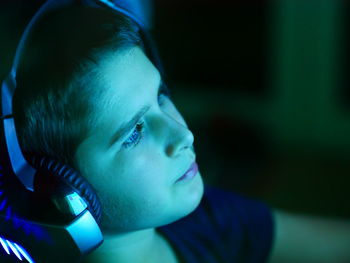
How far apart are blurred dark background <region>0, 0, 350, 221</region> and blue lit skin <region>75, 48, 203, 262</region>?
60cm

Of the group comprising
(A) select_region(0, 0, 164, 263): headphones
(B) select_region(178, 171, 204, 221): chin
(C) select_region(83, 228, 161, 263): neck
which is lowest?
(C) select_region(83, 228, 161, 263): neck

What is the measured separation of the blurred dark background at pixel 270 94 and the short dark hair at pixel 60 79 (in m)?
0.63

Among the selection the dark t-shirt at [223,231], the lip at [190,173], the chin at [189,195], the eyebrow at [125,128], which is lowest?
the dark t-shirt at [223,231]

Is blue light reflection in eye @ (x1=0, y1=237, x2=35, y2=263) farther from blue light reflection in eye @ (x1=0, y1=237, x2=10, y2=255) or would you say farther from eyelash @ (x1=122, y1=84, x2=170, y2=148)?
eyelash @ (x1=122, y1=84, x2=170, y2=148)

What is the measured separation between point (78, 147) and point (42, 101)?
0.20ft

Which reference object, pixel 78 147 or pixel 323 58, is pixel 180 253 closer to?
pixel 78 147

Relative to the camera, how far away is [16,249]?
525mm

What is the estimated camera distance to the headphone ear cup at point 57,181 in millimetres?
501

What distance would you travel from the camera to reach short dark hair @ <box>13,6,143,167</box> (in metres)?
0.49

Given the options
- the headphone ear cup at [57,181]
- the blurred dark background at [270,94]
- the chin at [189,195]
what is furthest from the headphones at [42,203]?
the blurred dark background at [270,94]

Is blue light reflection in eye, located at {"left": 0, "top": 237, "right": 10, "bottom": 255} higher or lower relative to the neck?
higher

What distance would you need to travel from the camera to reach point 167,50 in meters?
1.06

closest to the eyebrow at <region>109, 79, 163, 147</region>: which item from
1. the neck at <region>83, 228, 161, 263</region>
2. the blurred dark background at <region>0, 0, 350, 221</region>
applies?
the neck at <region>83, 228, 161, 263</region>

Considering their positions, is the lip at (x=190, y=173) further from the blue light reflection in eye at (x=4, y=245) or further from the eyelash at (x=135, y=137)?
the blue light reflection in eye at (x=4, y=245)
